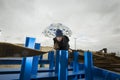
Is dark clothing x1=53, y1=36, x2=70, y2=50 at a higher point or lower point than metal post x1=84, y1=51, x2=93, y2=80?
higher

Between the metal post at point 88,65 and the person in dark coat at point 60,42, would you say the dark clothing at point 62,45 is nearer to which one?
the person in dark coat at point 60,42

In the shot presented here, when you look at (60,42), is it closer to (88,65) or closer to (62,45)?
(62,45)

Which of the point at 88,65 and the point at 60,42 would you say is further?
the point at 60,42

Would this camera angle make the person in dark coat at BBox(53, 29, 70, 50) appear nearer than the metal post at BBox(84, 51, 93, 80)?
No

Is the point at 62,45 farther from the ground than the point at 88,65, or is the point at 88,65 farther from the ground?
the point at 62,45

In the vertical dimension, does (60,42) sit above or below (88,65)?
above

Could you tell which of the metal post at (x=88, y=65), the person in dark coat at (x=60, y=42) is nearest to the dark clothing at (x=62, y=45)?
the person in dark coat at (x=60, y=42)

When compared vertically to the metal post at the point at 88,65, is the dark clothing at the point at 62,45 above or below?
above

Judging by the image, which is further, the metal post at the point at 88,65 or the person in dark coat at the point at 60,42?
the person in dark coat at the point at 60,42

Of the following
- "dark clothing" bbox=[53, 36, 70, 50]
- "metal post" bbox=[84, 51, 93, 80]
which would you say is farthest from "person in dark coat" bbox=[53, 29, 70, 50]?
"metal post" bbox=[84, 51, 93, 80]

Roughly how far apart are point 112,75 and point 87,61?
2.13 feet

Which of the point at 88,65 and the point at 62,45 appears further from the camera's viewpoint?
the point at 62,45

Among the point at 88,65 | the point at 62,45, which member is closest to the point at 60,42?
the point at 62,45

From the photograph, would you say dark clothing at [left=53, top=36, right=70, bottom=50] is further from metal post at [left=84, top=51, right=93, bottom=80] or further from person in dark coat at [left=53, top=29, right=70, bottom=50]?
metal post at [left=84, top=51, right=93, bottom=80]
